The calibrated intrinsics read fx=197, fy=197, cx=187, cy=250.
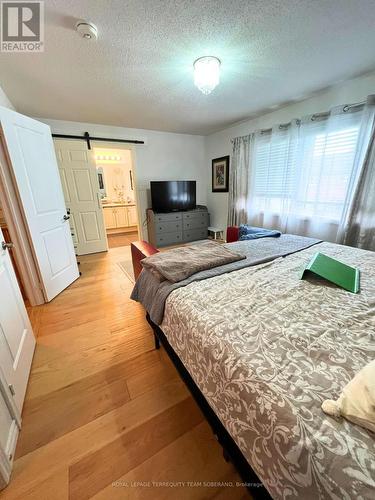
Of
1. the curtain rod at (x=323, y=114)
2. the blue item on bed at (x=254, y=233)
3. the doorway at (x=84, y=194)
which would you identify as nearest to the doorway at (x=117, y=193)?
the doorway at (x=84, y=194)

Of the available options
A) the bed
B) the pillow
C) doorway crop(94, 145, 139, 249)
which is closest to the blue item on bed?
the bed

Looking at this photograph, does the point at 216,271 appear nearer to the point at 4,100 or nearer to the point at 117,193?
the point at 4,100

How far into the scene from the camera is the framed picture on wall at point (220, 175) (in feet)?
14.0

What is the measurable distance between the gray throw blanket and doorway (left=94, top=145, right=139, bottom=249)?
3.79 meters

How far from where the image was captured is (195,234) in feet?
15.5

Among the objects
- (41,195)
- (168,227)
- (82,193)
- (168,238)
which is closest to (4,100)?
(41,195)

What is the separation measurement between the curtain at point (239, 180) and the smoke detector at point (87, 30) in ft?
8.92

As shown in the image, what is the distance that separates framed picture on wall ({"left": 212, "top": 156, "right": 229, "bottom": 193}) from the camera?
4273 mm

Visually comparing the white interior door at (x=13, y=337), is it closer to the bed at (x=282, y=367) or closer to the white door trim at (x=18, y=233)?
the white door trim at (x=18, y=233)

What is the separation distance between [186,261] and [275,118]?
10.3 feet

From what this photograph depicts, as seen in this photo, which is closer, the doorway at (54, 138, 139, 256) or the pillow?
the pillow

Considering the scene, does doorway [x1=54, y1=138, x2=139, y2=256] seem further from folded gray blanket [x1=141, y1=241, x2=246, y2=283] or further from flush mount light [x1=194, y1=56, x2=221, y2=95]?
flush mount light [x1=194, y1=56, x2=221, y2=95]

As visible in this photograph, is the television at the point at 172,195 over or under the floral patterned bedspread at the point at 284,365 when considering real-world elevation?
over

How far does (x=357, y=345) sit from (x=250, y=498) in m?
Result: 0.82
